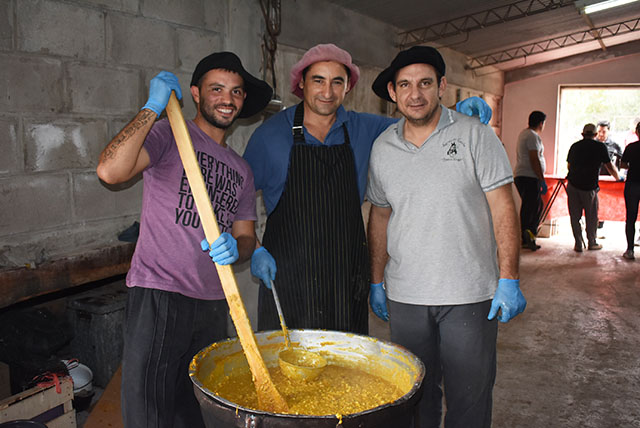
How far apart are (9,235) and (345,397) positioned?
1.85 meters

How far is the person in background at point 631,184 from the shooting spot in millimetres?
6418

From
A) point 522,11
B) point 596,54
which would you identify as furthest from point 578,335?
point 596,54

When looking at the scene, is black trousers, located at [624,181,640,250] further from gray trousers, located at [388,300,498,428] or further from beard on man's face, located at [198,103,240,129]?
beard on man's face, located at [198,103,240,129]

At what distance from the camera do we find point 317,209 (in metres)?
2.26

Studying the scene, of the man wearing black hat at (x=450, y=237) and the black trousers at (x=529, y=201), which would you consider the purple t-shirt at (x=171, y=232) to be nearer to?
the man wearing black hat at (x=450, y=237)

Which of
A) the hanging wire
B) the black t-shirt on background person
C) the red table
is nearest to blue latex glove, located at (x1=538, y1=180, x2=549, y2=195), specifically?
the red table

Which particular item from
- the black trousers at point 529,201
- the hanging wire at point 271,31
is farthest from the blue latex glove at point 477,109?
the black trousers at point 529,201

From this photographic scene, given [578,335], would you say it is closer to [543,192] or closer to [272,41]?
[272,41]

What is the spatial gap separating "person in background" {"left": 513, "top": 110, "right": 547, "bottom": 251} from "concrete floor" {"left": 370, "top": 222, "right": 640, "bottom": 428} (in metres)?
1.00

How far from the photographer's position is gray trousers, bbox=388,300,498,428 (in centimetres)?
191

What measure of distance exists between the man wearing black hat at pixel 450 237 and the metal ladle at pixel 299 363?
51 centimetres

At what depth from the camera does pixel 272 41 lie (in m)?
3.99

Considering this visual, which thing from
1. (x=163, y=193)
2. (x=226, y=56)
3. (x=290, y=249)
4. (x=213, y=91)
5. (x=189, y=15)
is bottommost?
(x=290, y=249)

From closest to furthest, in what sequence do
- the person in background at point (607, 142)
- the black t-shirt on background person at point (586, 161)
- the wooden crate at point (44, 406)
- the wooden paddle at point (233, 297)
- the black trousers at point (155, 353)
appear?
the wooden paddle at point (233, 297), the black trousers at point (155, 353), the wooden crate at point (44, 406), the black t-shirt on background person at point (586, 161), the person in background at point (607, 142)
